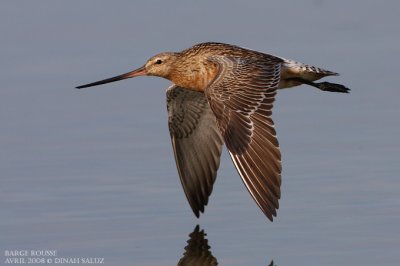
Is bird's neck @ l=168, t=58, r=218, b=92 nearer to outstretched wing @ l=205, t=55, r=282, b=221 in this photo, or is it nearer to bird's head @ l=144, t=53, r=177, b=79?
bird's head @ l=144, t=53, r=177, b=79

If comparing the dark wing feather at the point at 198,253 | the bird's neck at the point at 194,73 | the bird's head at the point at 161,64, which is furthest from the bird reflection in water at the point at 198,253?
the bird's head at the point at 161,64

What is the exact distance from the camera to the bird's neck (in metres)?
13.2

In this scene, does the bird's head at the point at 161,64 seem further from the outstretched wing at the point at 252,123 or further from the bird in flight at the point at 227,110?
the outstretched wing at the point at 252,123

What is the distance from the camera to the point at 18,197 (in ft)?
40.1

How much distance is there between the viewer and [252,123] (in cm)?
1147

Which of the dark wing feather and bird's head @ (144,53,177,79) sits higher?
bird's head @ (144,53,177,79)

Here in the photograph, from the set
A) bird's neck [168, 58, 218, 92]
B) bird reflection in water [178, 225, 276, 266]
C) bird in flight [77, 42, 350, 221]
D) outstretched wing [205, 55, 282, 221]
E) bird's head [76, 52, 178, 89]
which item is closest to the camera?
bird reflection in water [178, 225, 276, 266]

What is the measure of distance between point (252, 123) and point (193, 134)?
2505 millimetres

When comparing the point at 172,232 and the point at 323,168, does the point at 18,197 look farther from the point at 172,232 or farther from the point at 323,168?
the point at 323,168

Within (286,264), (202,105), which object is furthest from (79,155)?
(286,264)

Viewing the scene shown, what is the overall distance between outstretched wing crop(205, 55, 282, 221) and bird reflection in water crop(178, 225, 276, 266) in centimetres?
56

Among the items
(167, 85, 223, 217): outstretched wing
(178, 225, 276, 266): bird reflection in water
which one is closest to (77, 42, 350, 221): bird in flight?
(167, 85, 223, 217): outstretched wing

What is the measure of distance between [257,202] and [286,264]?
727 mm

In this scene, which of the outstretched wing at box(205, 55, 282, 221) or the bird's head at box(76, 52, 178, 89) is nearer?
the outstretched wing at box(205, 55, 282, 221)
